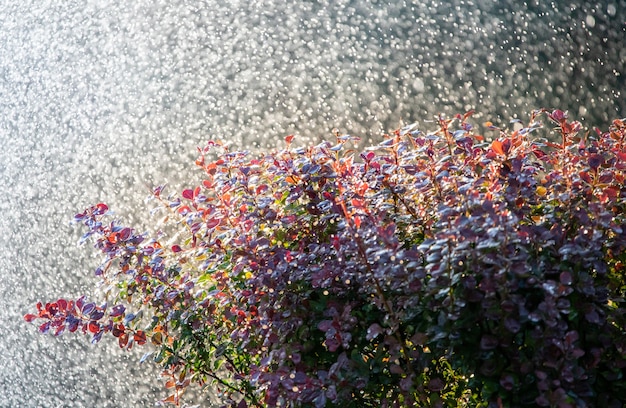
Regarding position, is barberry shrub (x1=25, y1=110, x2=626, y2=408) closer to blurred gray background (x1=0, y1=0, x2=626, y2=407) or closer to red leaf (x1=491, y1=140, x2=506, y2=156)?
red leaf (x1=491, y1=140, x2=506, y2=156)

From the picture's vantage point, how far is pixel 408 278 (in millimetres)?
1245

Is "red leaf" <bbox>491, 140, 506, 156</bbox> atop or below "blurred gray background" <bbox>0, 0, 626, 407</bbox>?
atop

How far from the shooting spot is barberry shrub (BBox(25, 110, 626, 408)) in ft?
3.98

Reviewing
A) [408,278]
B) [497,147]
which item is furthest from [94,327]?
[497,147]

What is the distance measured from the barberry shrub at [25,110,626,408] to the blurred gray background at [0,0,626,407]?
23.0 inches

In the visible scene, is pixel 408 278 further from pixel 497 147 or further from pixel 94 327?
pixel 94 327

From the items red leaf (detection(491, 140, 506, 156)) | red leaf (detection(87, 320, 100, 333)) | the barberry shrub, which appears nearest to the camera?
the barberry shrub

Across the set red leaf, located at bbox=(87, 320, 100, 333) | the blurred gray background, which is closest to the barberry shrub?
red leaf, located at bbox=(87, 320, 100, 333)

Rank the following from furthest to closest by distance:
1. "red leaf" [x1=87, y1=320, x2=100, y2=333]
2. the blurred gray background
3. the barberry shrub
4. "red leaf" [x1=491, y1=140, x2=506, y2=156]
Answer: the blurred gray background, "red leaf" [x1=87, y1=320, x2=100, y2=333], "red leaf" [x1=491, y1=140, x2=506, y2=156], the barberry shrub

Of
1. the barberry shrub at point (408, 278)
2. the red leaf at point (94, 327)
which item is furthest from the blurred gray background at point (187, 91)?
the red leaf at point (94, 327)


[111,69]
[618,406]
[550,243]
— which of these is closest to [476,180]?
[550,243]

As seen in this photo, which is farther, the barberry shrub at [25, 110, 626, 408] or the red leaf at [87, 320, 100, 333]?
the red leaf at [87, 320, 100, 333]

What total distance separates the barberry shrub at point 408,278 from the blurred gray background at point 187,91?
59 cm

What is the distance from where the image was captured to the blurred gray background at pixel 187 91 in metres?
2.16
